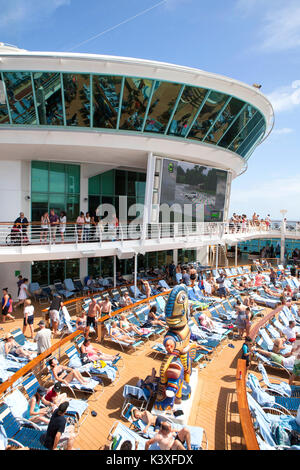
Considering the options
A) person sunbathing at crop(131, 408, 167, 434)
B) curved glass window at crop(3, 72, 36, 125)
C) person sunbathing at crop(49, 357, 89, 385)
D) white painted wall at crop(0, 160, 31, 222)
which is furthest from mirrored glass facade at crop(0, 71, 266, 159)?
person sunbathing at crop(131, 408, 167, 434)

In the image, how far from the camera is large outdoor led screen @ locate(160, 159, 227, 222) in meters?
15.5

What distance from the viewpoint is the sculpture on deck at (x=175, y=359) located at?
18.3 ft

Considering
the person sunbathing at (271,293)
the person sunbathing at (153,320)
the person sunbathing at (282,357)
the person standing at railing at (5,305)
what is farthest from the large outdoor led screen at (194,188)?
the person sunbathing at (282,357)

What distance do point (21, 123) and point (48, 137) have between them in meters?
1.16

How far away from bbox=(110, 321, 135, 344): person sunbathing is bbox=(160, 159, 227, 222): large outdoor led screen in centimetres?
799

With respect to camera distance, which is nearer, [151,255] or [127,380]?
[127,380]

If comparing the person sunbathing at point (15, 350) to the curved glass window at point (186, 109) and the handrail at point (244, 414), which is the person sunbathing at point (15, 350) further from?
the curved glass window at point (186, 109)

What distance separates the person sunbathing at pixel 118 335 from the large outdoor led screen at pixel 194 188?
26.2 ft

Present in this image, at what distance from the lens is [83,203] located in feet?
54.6

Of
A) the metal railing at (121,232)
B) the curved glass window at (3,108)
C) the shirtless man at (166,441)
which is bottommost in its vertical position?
the shirtless man at (166,441)

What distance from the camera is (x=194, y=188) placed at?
657 inches

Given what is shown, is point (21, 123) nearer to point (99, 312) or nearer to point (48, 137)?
point (48, 137)

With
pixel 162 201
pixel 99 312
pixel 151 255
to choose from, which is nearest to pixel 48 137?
pixel 162 201

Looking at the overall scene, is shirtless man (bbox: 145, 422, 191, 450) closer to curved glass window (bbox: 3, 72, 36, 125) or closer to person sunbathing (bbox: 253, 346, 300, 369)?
person sunbathing (bbox: 253, 346, 300, 369)
